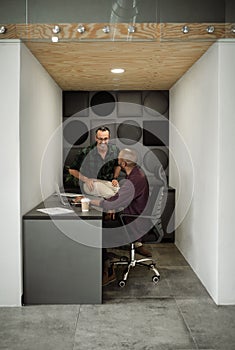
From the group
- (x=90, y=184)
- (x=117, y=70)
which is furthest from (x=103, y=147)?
(x=117, y=70)

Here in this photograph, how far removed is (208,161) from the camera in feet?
13.5

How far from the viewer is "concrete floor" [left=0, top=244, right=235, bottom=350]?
3090mm

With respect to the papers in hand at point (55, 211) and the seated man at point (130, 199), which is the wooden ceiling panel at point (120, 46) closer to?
the seated man at point (130, 199)

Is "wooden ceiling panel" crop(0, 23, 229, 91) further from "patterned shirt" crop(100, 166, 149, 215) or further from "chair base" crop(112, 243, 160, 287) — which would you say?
"chair base" crop(112, 243, 160, 287)

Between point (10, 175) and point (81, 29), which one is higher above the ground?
point (81, 29)

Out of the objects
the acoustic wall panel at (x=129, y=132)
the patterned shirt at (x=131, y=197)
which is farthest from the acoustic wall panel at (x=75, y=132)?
the patterned shirt at (x=131, y=197)

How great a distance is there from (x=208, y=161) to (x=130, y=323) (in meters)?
1.64

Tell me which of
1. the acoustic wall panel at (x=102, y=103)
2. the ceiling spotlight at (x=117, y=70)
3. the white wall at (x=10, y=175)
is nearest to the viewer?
the white wall at (x=10, y=175)

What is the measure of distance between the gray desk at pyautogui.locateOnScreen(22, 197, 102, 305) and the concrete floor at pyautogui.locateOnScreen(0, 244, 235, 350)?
0.37 feet

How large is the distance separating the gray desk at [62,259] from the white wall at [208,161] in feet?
3.37

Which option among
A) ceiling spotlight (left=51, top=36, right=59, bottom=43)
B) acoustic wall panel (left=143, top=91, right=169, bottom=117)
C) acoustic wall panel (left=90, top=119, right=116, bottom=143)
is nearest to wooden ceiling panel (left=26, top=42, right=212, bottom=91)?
ceiling spotlight (left=51, top=36, right=59, bottom=43)

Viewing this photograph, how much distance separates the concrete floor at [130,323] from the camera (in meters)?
3.09

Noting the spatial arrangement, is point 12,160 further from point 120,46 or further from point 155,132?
point 155,132

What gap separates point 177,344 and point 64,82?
3.95 meters
